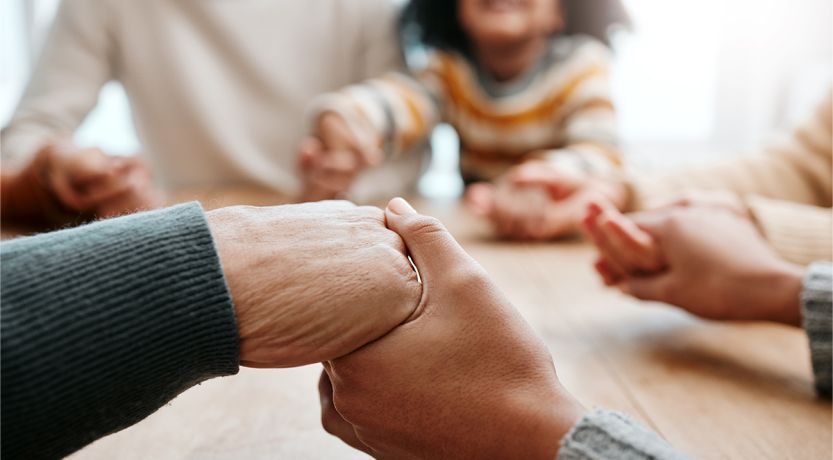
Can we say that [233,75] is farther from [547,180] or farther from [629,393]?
[629,393]

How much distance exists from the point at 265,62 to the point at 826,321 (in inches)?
52.2

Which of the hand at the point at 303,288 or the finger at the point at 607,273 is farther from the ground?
the hand at the point at 303,288

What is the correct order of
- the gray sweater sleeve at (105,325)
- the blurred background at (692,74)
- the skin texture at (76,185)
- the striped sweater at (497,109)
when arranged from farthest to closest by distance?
the blurred background at (692,74), the striped sweater at (497,109), the skin texture at (76,185), the gray sweater sleeve at (105,325)

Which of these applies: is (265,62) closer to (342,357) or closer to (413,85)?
(413,85)

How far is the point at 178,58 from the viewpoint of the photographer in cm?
165

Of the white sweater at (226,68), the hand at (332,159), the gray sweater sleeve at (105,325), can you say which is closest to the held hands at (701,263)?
the gray sweater sleeve at (105,325)

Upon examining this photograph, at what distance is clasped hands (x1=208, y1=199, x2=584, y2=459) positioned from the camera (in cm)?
46

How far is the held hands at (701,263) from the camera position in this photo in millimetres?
704

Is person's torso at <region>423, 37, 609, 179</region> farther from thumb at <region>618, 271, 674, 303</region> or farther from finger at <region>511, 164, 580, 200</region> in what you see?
thumb at <region>618, 271, 674, 303</region>

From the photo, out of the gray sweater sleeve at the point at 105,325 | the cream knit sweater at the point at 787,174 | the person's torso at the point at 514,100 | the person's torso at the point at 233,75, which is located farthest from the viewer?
the person's torso at the point at 233,75

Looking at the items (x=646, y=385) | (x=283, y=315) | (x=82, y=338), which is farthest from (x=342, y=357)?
(x=646, y=385)

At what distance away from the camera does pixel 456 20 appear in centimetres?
169

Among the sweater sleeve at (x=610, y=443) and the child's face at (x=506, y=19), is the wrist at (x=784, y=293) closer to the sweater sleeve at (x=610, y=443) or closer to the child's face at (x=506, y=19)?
the sweater sleeve at (x=610, y=443)

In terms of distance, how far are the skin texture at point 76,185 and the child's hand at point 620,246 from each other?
2.24 ft
